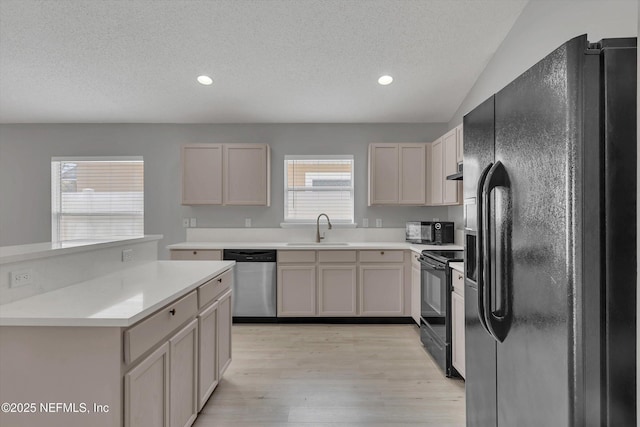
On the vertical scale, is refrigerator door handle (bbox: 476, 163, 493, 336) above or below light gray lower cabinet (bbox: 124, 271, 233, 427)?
above

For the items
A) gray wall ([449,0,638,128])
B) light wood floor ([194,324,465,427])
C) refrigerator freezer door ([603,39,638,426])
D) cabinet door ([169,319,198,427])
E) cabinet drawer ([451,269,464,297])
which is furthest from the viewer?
cabinet drawer ([451,269,464,297])

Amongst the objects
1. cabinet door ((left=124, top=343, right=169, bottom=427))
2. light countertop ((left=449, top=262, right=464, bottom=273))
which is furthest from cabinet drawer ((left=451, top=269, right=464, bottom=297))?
cabinet door ((left=124, top=343, right=169, bottom=427))

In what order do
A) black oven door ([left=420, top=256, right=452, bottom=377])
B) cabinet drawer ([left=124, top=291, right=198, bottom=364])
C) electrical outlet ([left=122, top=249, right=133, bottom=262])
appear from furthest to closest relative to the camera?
black oven door ([left=420, top=256, right=452, bottom=377]) < electrical outlet ([left=122, top=249, right=133, bottom=262]) < cabinet drawer ([left=124, top=291, right=198, bottom=364])

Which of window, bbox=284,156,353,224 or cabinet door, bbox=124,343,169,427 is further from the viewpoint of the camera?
window, bbox=284,156,353,224

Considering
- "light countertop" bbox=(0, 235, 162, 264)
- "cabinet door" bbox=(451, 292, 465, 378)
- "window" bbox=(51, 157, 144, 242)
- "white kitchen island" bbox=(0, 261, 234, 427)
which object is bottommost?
"cabinet door" bbox=(451, 292, 465, 378)

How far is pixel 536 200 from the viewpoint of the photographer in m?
1.02

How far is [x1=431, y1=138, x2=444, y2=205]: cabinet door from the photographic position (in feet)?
13.1

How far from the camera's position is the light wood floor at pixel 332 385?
221 cm

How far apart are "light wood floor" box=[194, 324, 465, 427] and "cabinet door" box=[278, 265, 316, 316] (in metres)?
0.37

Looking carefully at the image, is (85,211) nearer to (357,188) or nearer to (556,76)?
(357,188)

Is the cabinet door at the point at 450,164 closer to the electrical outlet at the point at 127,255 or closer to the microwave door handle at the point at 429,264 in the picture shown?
the microwave door handle at the point at 429,264

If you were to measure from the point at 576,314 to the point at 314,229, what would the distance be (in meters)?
3.95

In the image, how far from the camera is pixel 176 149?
477 cm

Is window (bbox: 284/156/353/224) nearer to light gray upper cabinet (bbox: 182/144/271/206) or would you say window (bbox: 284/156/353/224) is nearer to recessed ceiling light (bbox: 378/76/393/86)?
light gray upper cabinet (bbox: 182/144/271/206)
